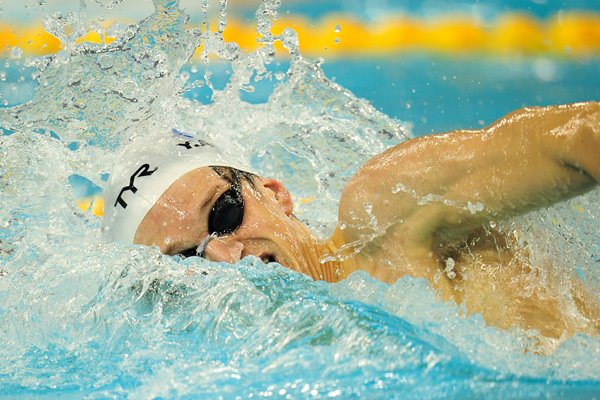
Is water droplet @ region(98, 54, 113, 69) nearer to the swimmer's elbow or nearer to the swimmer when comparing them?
the swimmer

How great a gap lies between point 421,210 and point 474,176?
0.42 feet

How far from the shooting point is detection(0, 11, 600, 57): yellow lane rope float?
11.6 feet

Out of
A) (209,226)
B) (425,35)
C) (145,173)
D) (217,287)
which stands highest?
(425,35)

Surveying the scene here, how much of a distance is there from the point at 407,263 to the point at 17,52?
4.05 feet

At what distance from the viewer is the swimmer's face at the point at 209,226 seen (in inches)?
63.7

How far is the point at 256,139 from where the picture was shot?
2461 mm

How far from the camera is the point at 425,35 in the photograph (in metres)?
3.84

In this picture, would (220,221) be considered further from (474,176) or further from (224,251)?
(474,176)

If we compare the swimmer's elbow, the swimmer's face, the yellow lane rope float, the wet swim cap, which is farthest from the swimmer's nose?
the yellow lane rope float

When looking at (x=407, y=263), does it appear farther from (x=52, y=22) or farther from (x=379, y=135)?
(x=52, y=22)

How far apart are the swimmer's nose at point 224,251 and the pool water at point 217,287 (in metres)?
0.09

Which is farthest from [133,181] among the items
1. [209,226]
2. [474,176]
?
[474,176]

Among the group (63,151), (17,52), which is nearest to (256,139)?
(63,151)

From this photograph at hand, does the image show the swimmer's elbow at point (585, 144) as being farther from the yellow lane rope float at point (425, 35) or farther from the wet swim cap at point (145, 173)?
the yellow lane rope float at point (425, 35)
